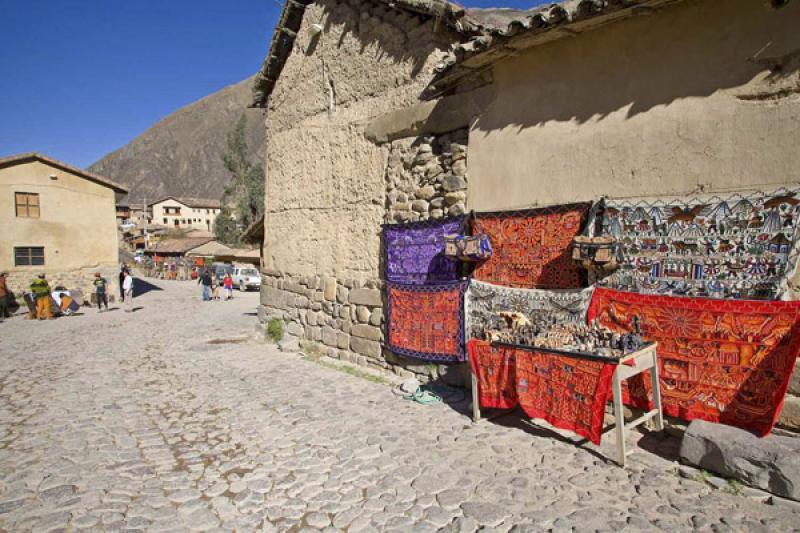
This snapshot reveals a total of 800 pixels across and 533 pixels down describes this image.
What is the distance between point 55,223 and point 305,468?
20.1m

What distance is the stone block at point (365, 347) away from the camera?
7410mm

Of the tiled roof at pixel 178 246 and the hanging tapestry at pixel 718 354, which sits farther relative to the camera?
the tiled roof at pixel 178 246

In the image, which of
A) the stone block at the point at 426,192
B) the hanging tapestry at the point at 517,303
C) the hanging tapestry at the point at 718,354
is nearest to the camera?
the hanging tapestry at the point at 718,354

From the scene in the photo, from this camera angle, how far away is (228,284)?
23.1 m

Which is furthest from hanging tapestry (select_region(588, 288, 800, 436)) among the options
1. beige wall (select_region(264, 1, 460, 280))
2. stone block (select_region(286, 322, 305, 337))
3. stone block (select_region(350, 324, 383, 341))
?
stone block (select_region(286, 322, 305, 337))

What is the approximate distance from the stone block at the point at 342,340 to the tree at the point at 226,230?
149ft

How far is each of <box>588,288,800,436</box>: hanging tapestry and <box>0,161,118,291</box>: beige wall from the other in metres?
21.5

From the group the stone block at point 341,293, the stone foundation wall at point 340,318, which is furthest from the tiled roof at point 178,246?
the stone block at point 341,293

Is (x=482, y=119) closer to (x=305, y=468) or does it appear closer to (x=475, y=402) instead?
(x=475, y=402)

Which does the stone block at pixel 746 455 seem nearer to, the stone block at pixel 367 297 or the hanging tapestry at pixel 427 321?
the hanging tapestry at pixel 427 321

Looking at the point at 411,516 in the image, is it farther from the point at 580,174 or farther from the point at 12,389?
the point at 12,389

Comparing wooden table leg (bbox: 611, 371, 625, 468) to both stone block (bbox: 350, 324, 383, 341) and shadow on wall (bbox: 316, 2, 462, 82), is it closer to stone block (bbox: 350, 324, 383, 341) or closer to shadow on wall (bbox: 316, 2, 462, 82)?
stone block (bbox: 350, 324, 383, 341)

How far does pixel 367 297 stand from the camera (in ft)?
24.7

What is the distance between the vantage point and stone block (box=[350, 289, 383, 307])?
7.35 meters
